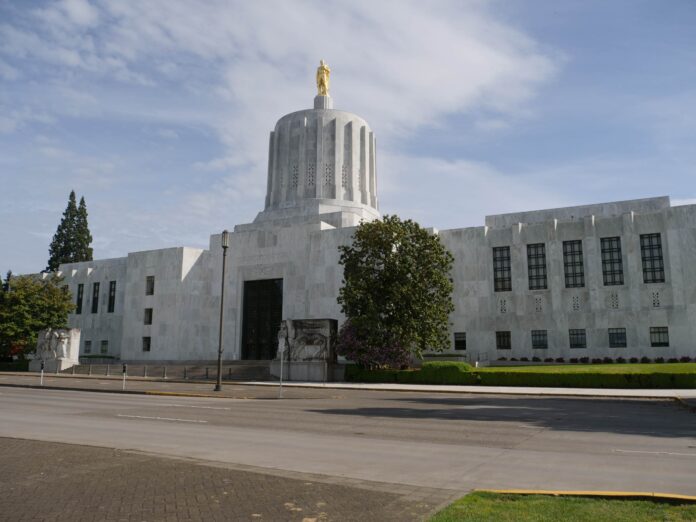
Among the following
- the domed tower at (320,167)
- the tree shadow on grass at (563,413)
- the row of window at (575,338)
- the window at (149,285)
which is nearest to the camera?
the tree shadow on grass at (563,413)

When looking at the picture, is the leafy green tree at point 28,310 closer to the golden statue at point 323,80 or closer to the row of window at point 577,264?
the golden statue at point 323,80

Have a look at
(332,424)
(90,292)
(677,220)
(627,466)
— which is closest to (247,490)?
(627,466)

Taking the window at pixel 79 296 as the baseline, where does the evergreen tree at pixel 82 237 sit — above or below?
above

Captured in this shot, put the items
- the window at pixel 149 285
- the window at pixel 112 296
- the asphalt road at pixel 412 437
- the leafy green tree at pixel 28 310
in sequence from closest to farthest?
the asphalt road at pixel 412 437 → the leafy green tree at pixel 28 310 → the window at pixel 149 285 → the window at pixel 112 296

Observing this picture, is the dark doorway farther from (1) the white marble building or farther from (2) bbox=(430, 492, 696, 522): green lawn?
(2) bbox=(430, 492, 696, 522): green lawn

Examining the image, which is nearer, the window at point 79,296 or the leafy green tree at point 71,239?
the window at point 79,296

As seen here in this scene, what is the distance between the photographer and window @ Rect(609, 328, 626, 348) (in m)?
41.2

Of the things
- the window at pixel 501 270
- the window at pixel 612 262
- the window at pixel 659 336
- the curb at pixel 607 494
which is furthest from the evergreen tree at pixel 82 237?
the curb at pixel 607 494

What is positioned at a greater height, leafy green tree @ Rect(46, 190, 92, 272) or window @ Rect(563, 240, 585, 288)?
leafy green tree @ Rect(46, 190, 92, 272)

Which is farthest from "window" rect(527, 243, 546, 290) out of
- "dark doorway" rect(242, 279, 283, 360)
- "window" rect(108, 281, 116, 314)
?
"window" rect(108, 281, 116, 314)

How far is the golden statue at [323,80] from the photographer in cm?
6040

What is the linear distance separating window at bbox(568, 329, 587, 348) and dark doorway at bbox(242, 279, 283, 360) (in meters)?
23.8

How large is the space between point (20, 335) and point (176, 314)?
14.6 m

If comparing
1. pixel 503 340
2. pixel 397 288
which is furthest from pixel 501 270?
pixel 397 288
